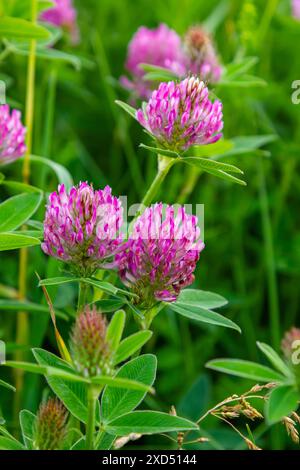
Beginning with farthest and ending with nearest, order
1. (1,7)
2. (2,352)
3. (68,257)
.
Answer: (1,7), (2,352), (68,257)

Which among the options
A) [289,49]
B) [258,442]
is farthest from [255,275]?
[289,49]

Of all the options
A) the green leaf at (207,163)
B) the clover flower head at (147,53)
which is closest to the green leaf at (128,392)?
the green leaf at (207,163)

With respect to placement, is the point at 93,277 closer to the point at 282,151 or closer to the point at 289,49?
the point at 282,151

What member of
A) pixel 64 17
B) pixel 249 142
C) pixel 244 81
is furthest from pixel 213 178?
pixel 64 17

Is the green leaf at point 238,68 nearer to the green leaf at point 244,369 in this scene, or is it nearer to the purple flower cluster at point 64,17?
the purple flower cluster at point 64,17

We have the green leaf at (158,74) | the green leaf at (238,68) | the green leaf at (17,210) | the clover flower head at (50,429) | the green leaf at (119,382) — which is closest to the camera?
the green leaf at (119,382)

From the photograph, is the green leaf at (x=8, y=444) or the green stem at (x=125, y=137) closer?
the green leaf at (x=8, y=444)
